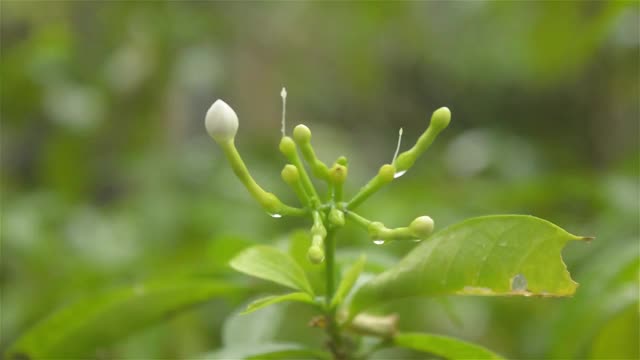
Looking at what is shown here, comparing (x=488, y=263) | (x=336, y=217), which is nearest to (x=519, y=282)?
(x=488, y=263)

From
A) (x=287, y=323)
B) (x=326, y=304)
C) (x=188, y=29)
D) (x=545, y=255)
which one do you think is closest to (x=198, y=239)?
(x=287, y=323)

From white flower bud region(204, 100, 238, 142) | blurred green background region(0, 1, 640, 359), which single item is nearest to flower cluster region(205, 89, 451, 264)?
white flower bud region(204, 100, 238, 142)

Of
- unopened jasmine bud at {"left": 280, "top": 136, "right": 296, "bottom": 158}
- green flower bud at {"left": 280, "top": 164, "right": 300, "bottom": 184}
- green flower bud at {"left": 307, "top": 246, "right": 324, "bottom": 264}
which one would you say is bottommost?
green flower bud at {"left": 307, "top": 246, "right": 324, "bottom": 264}

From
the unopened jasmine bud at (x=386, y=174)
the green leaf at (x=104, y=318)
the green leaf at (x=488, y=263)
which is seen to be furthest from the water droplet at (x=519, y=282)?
the green leaf at (x=104, y=318)

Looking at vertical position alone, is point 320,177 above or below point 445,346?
above

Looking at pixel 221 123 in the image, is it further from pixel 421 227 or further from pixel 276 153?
pixel 276 153

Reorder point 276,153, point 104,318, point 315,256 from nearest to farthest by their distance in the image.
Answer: point 315,256
point 104,318
point 276,153

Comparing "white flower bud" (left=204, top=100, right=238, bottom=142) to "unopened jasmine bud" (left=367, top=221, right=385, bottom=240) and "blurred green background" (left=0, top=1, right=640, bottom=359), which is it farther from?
"blurred green background" (left=0, top=1, right=640, bottom=359)

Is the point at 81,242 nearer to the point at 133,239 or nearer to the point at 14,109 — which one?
the point at 133,239
